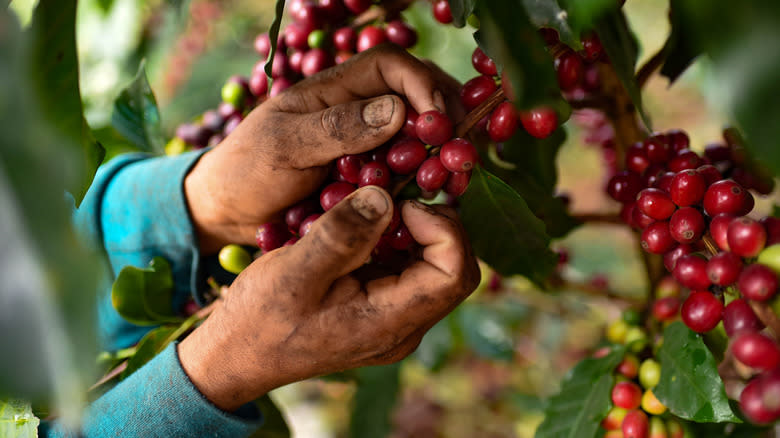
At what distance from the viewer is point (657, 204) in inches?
22.8

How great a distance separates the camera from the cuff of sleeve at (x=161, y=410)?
0.66 metres

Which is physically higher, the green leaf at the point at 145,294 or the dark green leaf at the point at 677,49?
the dark green leaf at the point at 677,49

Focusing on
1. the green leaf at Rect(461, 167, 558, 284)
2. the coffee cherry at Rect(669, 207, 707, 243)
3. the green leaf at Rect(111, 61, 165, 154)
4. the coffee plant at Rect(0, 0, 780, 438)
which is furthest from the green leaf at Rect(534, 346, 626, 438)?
the green leaf at Rect(111, 61, 165, 154)

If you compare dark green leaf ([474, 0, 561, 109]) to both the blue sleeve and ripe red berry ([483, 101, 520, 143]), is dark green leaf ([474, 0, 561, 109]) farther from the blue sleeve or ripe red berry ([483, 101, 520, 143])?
the blue sleeve

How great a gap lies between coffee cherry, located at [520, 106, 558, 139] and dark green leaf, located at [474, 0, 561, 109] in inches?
9.1

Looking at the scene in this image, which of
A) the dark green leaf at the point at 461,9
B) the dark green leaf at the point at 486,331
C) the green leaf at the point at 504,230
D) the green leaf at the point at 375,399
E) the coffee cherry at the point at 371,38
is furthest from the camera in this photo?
the dark green leaf at the point at 486,331

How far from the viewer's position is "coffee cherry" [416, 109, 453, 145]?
56 cm

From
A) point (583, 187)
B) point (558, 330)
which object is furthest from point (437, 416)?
point (583, 187)

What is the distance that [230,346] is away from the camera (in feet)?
2.00

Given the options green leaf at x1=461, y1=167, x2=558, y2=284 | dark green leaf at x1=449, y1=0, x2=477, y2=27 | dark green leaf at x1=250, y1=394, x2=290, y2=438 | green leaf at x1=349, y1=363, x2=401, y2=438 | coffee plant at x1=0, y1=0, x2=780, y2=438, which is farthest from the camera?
green leaf at x1=349, y1=363, x2=401, y2=438

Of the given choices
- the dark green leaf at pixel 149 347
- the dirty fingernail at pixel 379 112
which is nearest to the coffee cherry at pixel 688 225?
the dirty fingernail at pixel 379 112

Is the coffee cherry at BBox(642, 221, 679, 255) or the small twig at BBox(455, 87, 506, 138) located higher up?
the small twig at BBox(455, 87, 506, 138)

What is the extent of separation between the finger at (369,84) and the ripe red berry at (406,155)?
0.04 meters

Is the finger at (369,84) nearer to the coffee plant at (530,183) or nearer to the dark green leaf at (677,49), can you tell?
the coffee plant at (530,183)
